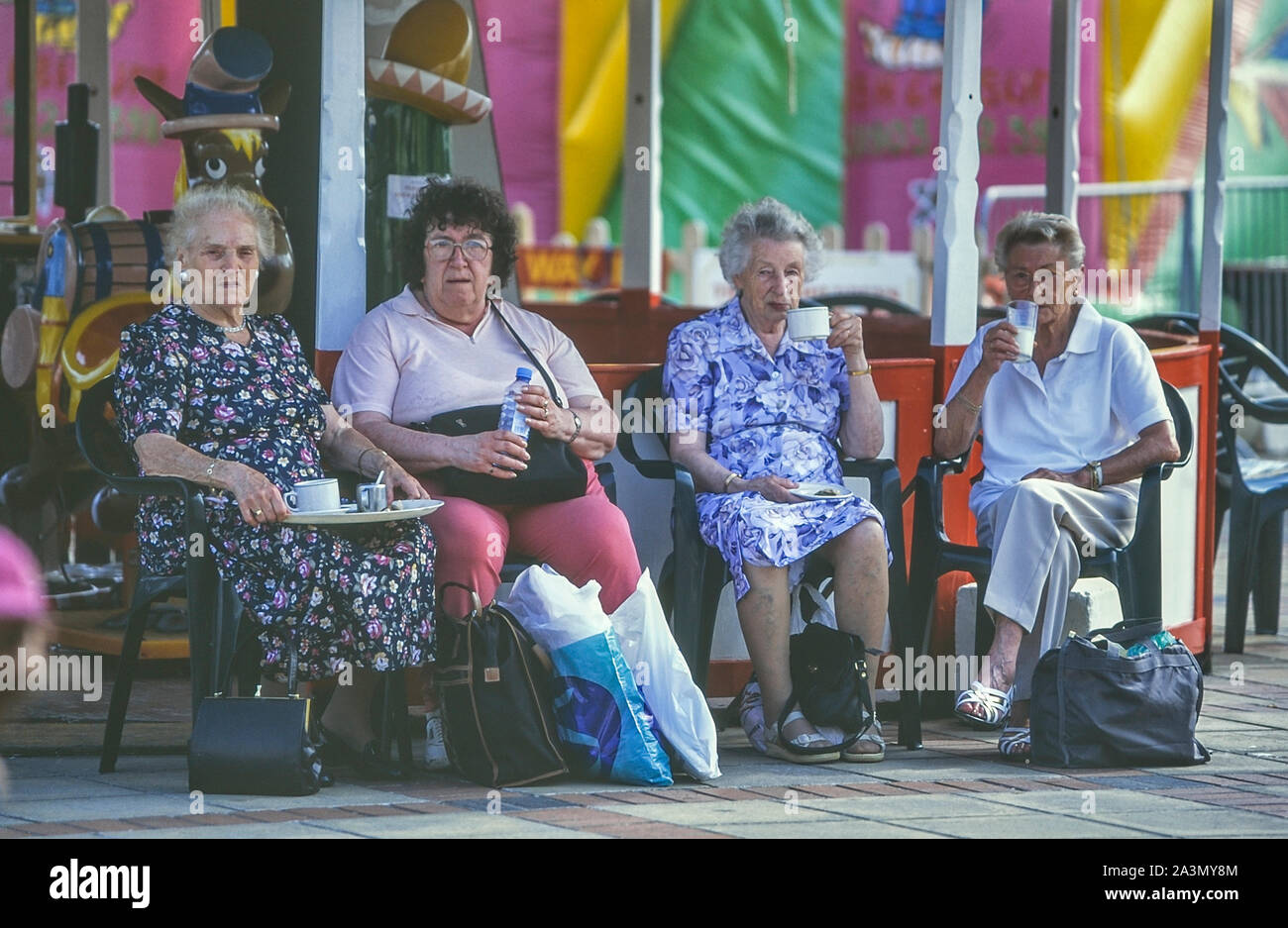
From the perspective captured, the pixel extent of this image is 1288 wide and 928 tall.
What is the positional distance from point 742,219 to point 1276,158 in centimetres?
1402

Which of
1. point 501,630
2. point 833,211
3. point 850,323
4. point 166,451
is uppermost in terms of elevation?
point 833,211

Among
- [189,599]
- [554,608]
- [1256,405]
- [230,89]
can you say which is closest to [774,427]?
[554,608]

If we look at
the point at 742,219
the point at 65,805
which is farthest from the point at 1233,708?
the point at 65,805

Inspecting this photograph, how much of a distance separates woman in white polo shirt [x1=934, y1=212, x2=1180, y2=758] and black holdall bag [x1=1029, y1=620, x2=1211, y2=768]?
1.22 ft

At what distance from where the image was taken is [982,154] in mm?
17297

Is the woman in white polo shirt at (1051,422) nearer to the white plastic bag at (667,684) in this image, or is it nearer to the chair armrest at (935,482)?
the chair armrest at (935,482)

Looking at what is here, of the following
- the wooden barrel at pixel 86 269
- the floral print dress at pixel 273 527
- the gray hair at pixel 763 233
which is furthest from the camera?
the wooden barrel at pixel 86 269

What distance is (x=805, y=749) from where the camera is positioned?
509 centimetres

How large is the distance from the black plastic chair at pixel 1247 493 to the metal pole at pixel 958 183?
5.11 ft

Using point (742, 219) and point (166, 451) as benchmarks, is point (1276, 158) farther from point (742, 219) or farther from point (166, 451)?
point (166, 451)

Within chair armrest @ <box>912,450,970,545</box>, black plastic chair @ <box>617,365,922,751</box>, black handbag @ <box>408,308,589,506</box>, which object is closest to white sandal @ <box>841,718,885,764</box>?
black plastic chair @ <box>617,365,922,751</box>

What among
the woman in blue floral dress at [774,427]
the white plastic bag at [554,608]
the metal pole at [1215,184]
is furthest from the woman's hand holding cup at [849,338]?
the metal pole at [1215,184]

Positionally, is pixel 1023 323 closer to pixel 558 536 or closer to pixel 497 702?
pixel 558 536

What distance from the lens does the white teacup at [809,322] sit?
16.8 ft
